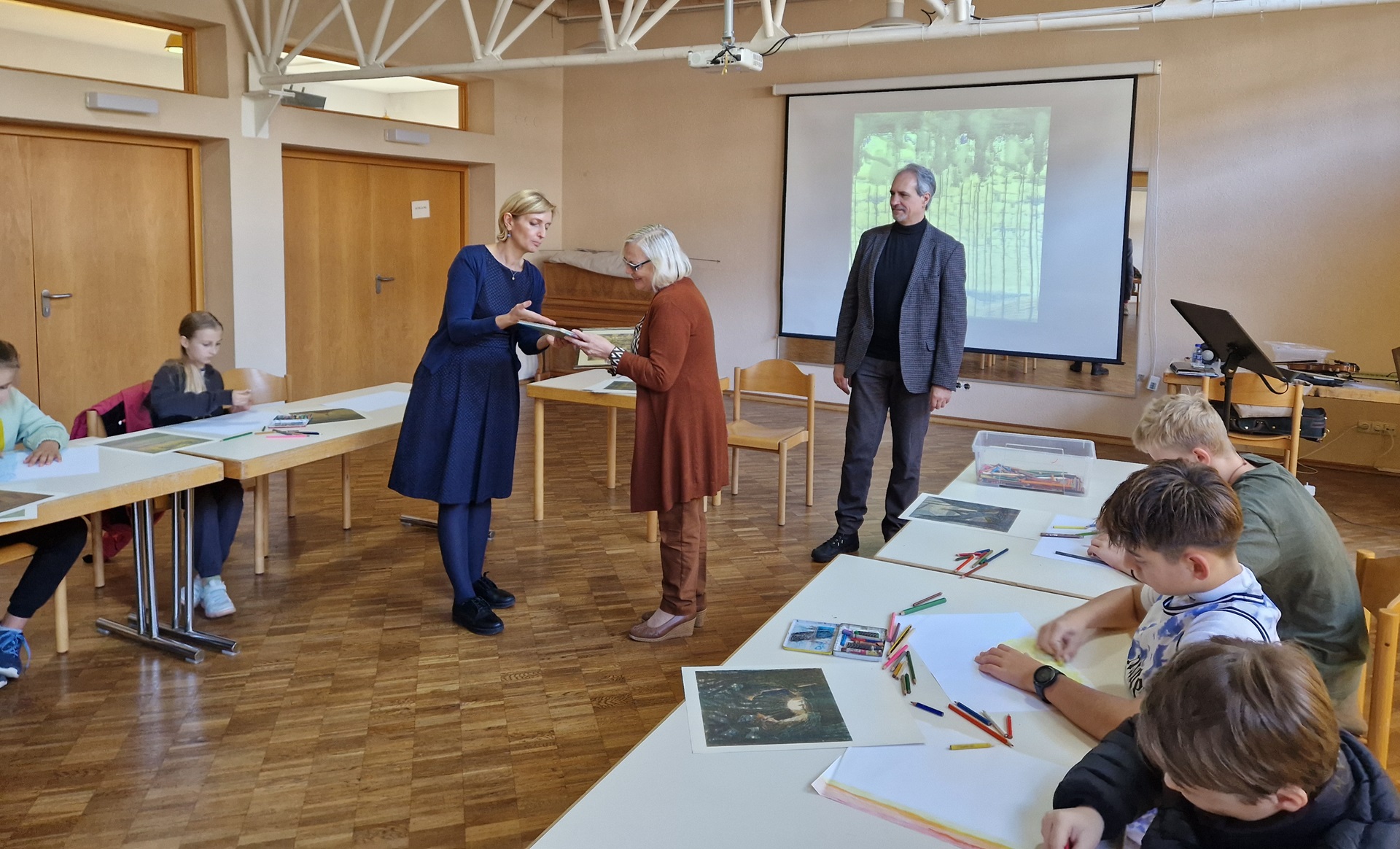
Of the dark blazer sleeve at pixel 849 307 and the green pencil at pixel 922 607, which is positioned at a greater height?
the dark blazer sleeve at pixel 849 307

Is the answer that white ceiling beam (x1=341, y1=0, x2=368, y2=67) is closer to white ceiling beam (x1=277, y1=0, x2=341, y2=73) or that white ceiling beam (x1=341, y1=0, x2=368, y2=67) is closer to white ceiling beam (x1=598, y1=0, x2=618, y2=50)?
white ceiling beam (x1=277, y1=0, x2=341, y2=73)

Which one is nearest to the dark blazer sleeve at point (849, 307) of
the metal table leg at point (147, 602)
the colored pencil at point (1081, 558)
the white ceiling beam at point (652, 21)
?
the colored pencil at point (1081, 558)

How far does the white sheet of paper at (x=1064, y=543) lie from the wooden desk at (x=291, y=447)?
2.41 metres

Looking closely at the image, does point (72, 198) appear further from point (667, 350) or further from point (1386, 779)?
point (1386, 779)

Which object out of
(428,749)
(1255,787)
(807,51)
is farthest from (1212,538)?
(807,51)

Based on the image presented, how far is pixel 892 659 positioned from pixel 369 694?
202cm

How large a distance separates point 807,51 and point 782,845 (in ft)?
26.6

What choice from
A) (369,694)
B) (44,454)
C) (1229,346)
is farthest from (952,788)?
(1229,346)

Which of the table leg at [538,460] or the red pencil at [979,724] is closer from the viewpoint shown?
the red pencil at [979,724]

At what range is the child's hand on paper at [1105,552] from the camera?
245cm

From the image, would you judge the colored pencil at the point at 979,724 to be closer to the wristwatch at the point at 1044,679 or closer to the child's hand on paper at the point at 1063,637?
the wristwatch at the point at 1044,679

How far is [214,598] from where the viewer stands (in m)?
3.92

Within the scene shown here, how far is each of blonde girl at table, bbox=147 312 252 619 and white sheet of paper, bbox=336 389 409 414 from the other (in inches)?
18.5

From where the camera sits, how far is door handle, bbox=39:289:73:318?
6.52m
